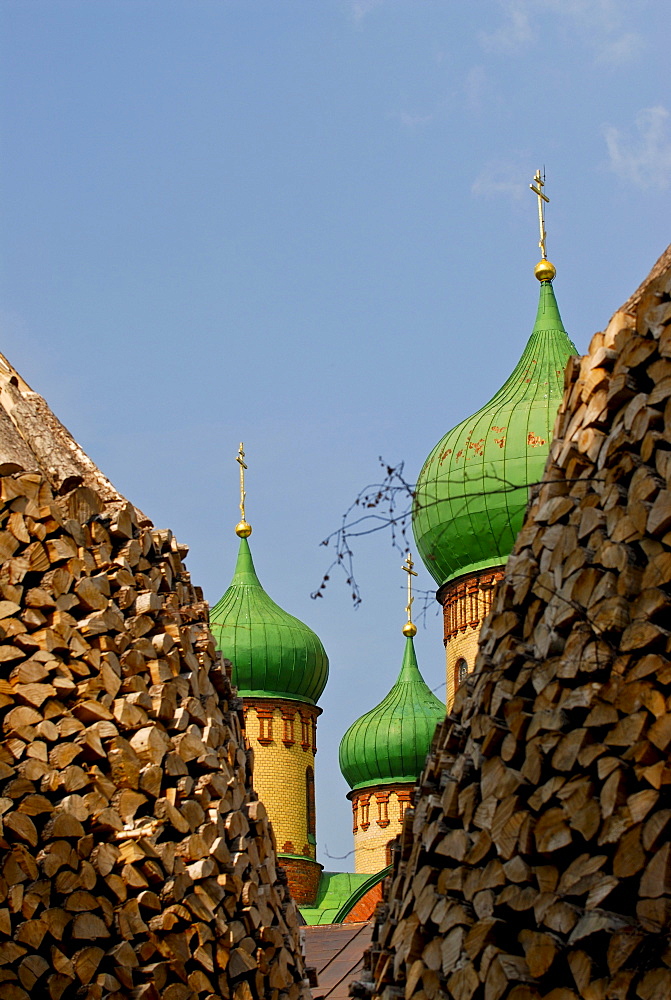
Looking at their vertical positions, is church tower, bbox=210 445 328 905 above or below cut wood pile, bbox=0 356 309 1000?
above

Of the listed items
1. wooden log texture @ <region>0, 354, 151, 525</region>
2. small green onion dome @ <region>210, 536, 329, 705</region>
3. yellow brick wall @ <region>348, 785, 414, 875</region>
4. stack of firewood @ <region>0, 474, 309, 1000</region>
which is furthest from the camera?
small green onion dome @ <region>210, 536, 329, 705</region>

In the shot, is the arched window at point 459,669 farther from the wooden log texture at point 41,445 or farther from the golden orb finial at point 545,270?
the wooden log texture at point 41,445

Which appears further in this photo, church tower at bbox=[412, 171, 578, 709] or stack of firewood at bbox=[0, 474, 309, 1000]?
church tower at bbox=[412, 171, 578, 709]

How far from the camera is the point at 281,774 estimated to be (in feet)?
93.7

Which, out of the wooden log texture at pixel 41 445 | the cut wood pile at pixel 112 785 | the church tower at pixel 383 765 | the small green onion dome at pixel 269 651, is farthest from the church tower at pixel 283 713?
the cut wood pile at pixel 112 785

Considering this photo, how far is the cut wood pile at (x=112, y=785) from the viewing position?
6.70 m

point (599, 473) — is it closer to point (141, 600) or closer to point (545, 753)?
point (545, 753)

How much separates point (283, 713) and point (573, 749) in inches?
922

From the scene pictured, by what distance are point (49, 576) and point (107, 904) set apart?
54.4 inches

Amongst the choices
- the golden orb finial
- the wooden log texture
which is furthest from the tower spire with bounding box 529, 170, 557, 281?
Answer: the wooden log texture

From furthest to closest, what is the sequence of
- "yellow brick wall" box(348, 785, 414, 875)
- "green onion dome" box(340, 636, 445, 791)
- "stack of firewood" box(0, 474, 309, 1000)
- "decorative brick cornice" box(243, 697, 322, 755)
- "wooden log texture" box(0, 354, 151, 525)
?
"decorative brick cornice" box(243, 697, 322, 755) < "green onion dome" box(340, 636, 445, 791) < "yellow brick wall" box(348, 785, 414, 875) < "wooden log texture" box(0, 354, 151, 525) < "stack of firewood" box(0, 474, 309, 1000)

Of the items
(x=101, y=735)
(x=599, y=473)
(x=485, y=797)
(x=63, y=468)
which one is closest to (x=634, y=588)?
(x=599, y=473)

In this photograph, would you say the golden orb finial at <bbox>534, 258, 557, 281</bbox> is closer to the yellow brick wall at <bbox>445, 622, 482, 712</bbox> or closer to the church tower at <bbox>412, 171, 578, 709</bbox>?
the church tower at <bbox>412, 171, 578, 709</bbox>

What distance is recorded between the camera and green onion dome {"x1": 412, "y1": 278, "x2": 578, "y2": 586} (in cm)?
2116
